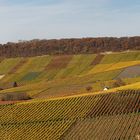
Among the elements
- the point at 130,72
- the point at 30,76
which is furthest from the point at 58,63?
the point at 130,72

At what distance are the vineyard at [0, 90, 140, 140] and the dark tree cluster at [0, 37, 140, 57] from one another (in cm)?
12134

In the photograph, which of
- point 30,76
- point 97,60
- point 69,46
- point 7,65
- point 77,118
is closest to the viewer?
point 77,118

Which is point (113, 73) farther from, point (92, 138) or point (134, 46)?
point (134, 46)

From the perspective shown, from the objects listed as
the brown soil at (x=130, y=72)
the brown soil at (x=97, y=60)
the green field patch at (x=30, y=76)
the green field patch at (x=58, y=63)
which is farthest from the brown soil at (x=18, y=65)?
the brown soil at (x=130, y=72)

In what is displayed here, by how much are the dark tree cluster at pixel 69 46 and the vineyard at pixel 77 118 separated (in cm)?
12134

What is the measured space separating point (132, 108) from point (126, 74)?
48.6 m

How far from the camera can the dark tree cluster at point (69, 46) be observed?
16762cm

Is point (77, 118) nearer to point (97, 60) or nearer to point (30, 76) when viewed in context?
→ point (30, 76)

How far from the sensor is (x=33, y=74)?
374 feet

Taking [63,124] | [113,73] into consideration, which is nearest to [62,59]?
[113,73]

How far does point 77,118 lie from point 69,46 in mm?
138418

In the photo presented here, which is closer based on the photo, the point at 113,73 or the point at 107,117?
the point at 107,117

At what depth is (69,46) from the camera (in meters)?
175

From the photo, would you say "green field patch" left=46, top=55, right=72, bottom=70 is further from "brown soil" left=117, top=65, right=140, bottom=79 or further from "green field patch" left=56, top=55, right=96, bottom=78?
"brown soil" left=117, top=65, right=140, bottom=79
